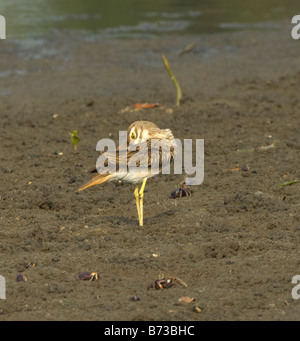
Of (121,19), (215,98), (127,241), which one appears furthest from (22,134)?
(121,19)

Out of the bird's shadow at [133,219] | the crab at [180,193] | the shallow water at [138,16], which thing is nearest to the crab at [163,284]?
the bird's shadow at [133,219]

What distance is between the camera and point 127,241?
5547 mm

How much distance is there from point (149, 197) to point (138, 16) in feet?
30.2

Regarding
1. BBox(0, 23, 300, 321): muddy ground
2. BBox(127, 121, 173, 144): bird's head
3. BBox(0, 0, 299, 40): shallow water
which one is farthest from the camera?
BBox(0, 0, 299, 40): shallow water

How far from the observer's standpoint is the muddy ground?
4621mm

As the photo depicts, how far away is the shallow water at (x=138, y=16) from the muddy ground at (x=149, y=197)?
74.6 inches

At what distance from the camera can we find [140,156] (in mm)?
5660

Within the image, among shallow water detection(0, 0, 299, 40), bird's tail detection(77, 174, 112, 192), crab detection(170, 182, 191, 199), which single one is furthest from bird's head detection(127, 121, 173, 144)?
shallow water detection(0, 0, 299, 40)

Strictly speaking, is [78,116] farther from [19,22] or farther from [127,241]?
[19,22]

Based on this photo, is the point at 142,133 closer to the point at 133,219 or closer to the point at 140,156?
the point at 140,156

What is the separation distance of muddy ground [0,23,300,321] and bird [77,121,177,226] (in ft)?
1.43

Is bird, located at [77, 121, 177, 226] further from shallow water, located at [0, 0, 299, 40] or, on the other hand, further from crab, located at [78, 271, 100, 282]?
shallow water, located at [0, 0, 299, 40]

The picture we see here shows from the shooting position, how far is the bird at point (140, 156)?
18.1 feet
